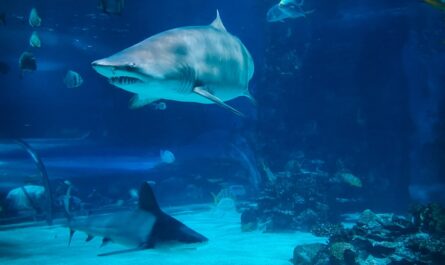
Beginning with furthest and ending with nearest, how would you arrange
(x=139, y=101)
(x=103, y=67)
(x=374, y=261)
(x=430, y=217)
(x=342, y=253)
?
(x=430, y=217) < (x=342, y=253) < (x=374, y=261) < (x=139, y=101) < (x=103, y=67)

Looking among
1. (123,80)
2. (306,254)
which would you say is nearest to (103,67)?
(123,80)

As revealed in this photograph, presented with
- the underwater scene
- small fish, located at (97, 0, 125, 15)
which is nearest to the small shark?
the underwater scene

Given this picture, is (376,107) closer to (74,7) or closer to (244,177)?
(244,177)

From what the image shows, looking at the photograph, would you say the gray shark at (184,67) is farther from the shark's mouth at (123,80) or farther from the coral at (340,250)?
the coral at (340,250)

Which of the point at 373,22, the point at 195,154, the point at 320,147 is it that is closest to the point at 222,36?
the point at 320,147

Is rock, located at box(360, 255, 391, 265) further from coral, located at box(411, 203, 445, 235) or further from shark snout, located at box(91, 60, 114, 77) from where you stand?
shark snout, located at box(91, 60, 114, 77)

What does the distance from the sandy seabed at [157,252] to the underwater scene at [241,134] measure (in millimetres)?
68

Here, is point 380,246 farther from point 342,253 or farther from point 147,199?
point 147,199

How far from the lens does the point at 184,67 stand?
13.8 feet

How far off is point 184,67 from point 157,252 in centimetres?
329

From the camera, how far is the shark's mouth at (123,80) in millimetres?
3656

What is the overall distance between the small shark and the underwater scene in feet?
1.09

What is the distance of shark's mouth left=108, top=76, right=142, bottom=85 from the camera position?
3.66m

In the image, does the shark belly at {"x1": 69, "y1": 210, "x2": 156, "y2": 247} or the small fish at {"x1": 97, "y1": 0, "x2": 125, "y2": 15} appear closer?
the shark belly at {"x1": 69, "y1": 210, "x2": 156, "y2": 247}
